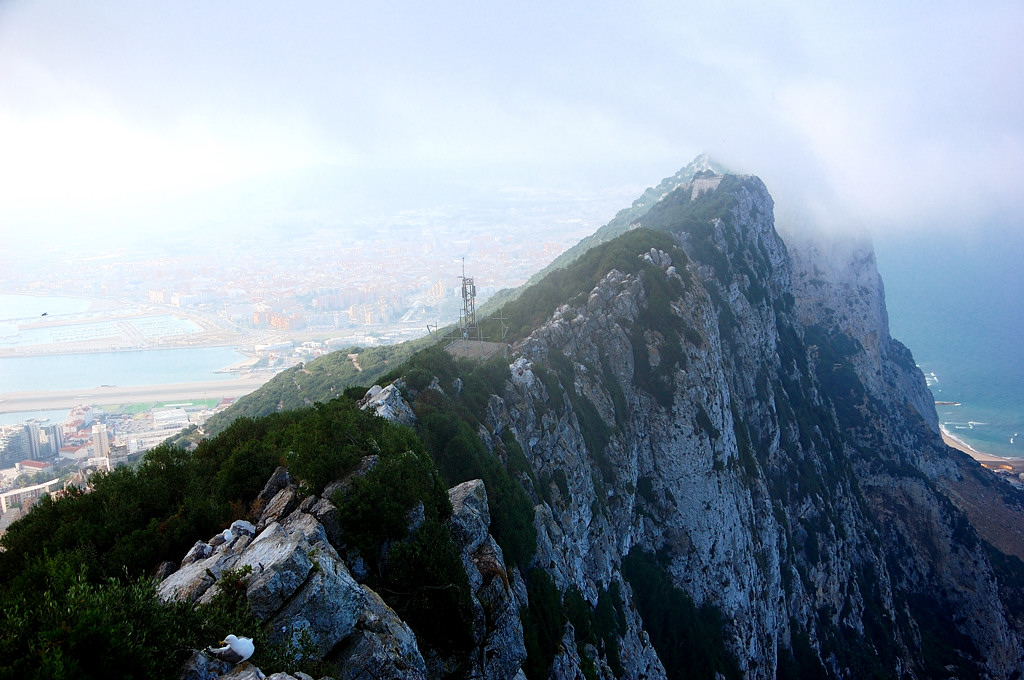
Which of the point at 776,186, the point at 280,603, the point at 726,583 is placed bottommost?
the point at 726,583

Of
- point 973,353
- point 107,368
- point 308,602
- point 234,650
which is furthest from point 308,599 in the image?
point 973,353

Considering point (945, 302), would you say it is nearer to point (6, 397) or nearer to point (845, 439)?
point (845, 439)

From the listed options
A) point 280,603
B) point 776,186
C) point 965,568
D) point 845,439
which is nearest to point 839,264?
point 776,186

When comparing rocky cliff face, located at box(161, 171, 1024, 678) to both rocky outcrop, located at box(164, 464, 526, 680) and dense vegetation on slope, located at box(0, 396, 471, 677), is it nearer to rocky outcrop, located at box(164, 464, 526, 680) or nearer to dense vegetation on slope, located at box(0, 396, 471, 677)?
rocky outcrop, located at box(164, 464, 526, 680)

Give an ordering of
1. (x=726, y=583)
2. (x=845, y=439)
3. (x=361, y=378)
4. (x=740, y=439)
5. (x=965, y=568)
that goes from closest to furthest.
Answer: (x=726, y=583), (x=740, y=439), (x=361, y=378), (x=965, y=568), (x=845, y=439)

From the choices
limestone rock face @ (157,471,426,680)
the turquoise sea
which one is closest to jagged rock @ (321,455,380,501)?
limestone rock face @ (157,471,426,680)

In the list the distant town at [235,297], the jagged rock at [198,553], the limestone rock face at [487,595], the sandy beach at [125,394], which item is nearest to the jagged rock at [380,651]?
the limestone rock face at [487,595]
